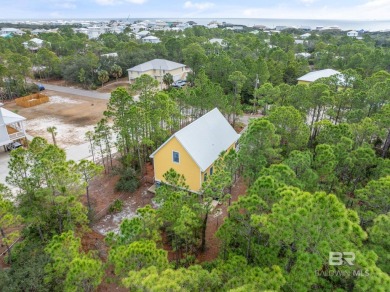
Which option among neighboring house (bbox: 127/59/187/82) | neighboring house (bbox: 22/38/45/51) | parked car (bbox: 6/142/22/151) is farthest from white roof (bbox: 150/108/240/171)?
neighboring house (bbox: 22/38/45/51)

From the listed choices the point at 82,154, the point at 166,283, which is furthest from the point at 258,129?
the point at 82,154

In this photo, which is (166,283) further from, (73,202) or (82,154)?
(82,154)

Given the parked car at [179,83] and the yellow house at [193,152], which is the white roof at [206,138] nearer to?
the yellow house at [193,152]

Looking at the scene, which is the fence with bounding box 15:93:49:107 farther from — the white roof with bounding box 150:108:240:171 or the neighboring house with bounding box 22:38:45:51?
the neighboring house with bounding box 22:38:45:51

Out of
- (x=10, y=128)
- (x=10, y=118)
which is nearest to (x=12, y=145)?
(x=10, y=118)

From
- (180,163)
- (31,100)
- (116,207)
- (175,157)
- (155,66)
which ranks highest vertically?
(155,66)

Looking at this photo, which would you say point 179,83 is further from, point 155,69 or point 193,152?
point 193,152
